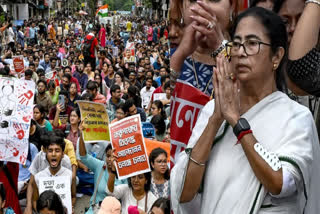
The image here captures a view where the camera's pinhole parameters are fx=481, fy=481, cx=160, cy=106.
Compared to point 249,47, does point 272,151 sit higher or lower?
lower

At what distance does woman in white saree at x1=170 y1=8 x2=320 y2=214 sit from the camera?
4.41ft

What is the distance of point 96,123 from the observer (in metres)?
5.33

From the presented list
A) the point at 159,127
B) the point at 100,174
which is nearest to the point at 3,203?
the point at 100,174

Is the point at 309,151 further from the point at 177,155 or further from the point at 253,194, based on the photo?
the point at 177,155

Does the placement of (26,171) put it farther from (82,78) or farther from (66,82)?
(82,78)

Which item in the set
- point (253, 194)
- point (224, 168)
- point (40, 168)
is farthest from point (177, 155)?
point (40, 168)

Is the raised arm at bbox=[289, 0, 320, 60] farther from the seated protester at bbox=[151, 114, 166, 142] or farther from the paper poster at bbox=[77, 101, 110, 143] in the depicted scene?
the seated protester at bbox=[151, 114, 166, 142]

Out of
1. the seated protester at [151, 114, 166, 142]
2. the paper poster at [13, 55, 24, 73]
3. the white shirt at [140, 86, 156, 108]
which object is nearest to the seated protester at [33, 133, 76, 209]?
the seated protester at [151, 114, 166, 142]

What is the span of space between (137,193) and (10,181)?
152 cm

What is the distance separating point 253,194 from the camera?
1367 millimetres

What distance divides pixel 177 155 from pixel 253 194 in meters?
0.38

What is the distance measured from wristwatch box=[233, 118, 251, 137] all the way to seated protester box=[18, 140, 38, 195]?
485 cm

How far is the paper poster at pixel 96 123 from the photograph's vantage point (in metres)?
5.27

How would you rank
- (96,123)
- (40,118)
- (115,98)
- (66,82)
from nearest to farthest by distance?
(96,123) < (40,118) < (115,98) < (66,82)
